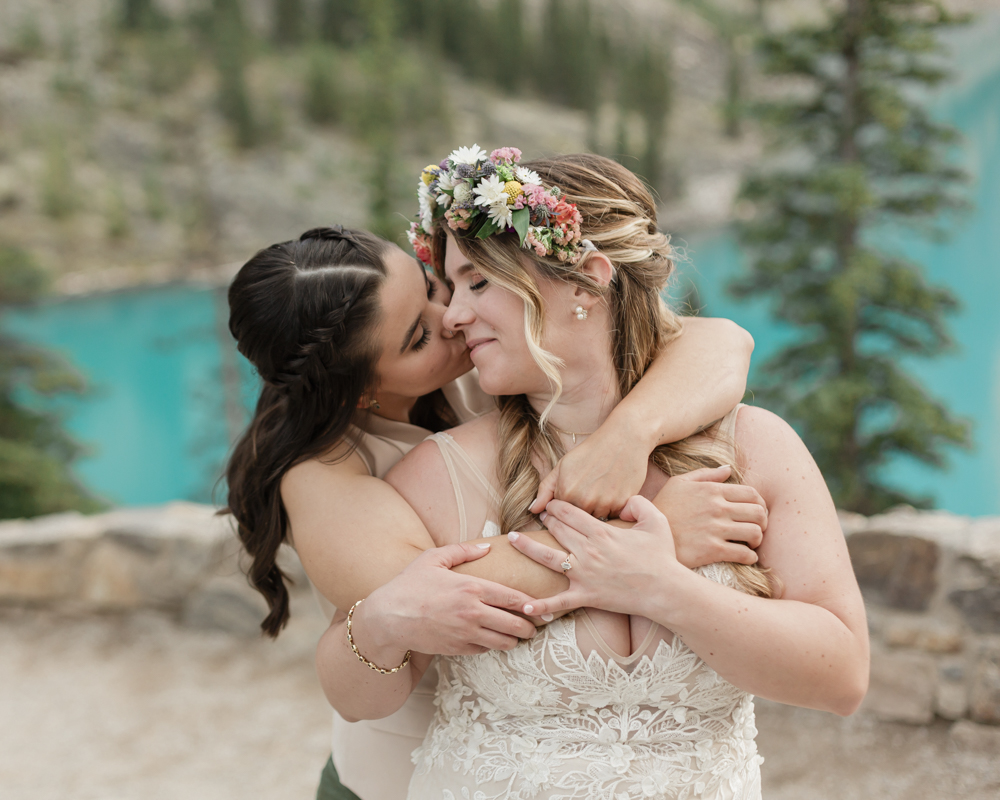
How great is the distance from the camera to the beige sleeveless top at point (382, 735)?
5.49 ft

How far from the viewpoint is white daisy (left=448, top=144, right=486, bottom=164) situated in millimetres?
1504

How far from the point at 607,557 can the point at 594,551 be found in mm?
26

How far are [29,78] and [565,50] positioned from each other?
12290 millimetres

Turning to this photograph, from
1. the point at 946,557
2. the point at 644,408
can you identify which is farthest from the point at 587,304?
the point at 946,557

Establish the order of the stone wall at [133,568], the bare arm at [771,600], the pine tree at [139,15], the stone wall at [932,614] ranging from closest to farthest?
1. the bare arm at [771,600]
2. the stone wall at [932,614]
3. the stone wall at [133,568]
4. the pine tree at [139,15]

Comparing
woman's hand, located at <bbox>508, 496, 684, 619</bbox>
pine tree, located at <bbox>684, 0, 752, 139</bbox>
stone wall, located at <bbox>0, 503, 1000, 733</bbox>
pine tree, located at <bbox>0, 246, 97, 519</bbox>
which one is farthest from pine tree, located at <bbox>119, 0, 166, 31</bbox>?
woman's hand, located at <bbox>508, 496, 684, 619</bbox>

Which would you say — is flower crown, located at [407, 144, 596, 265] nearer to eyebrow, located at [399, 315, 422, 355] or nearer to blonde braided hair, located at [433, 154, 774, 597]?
blonde braided hair, located at [433, 154, 774, 597]

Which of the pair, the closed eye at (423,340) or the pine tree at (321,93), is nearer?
the closed eye at (423,340)

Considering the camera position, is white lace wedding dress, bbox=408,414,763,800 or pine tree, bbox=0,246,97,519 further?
pine tree, bbox=0,246,97,519

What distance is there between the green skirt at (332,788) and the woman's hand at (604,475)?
84 centimetres

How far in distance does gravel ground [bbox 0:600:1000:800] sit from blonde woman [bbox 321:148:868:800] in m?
1.75

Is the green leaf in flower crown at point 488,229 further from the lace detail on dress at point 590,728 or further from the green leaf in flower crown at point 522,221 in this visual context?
the lace detail on dress at point 590,728

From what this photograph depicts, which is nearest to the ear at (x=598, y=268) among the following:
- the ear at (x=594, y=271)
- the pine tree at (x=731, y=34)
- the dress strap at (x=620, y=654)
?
the ear at (x=594, y=271)

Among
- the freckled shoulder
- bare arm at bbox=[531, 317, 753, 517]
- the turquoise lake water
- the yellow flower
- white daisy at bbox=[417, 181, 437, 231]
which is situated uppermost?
the yellow flower
